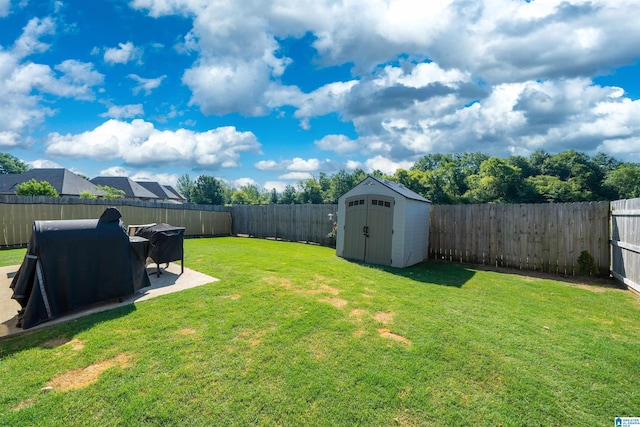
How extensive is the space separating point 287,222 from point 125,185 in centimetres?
3002

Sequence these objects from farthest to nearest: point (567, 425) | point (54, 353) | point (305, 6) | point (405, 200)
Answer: point (405, 200) < point (305, 6) < point (54, 353) < point (567, 425)

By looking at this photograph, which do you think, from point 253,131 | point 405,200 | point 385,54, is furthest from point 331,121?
point 405,200

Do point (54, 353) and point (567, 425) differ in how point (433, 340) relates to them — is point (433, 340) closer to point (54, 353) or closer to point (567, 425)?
point (567, 425)

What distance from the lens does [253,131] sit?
1934 centimetres

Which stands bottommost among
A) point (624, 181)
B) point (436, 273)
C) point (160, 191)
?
point (436, 273)

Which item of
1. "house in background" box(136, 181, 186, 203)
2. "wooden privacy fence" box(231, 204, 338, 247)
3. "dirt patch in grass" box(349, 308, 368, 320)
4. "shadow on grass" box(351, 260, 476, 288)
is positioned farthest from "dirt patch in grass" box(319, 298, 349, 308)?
"house in background" box(136, 181, 186, 203)

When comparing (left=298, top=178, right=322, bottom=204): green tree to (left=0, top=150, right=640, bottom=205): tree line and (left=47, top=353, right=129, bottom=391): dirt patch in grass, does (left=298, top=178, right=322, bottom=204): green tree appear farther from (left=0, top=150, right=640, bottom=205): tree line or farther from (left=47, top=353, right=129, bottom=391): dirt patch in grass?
(left=47, top=353, right=129, bottom=391): dirt patch in grass

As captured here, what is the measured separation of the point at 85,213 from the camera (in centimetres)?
1047

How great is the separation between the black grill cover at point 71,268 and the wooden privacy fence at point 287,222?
8.15m

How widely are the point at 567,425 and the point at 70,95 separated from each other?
14.9m

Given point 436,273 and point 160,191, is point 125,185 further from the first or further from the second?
point 436,273

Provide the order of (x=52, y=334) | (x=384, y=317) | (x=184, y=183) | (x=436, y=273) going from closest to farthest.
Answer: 1. (x=52, y=334)
2. (x=384, y=317)
3. (x=436, y=273)
4. (x=184, y=183)

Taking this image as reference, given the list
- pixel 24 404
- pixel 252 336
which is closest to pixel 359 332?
pixel 252 336

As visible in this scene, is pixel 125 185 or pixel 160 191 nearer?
pixel 125 185
